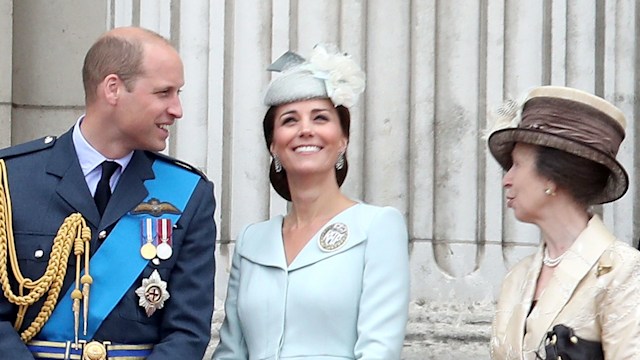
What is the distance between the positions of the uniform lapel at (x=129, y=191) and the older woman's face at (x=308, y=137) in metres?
0.40

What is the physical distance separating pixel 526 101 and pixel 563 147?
9.3 inches

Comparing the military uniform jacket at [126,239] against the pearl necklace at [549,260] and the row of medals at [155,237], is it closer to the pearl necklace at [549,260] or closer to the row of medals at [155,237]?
the row of medals at [155,237]

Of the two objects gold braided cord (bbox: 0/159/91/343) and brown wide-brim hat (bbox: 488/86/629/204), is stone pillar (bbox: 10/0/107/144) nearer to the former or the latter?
gold braided cord (bbox: 0/159/91/343)

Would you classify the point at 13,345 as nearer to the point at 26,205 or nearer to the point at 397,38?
the point at 26,205

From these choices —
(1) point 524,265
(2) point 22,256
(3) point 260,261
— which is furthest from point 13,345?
(1) point 524,265

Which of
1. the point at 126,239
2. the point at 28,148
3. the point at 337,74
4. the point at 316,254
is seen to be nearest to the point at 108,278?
the point at 126,239

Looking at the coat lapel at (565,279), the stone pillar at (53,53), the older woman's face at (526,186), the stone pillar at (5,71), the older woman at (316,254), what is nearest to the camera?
the coat lapel at (565,279)

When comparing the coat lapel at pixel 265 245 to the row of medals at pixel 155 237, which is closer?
the row of medals at pixel 155 237

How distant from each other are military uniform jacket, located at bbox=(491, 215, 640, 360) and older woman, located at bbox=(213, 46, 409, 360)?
381 millimetres

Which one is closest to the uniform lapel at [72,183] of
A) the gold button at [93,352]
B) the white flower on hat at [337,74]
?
the gold button at [93,352]

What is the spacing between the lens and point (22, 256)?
424 centimetres

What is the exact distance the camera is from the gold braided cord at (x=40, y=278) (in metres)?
4.20

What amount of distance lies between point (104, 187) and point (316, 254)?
2.08 ft

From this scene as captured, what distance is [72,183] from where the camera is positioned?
170 inches
